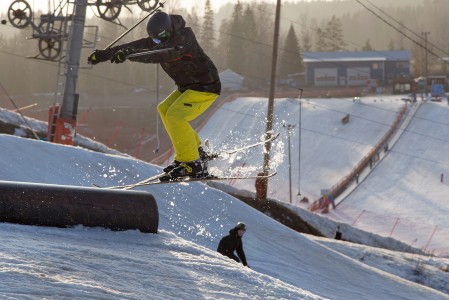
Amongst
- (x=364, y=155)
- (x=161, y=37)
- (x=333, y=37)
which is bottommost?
(x=364, y=155)

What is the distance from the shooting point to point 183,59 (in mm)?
9062

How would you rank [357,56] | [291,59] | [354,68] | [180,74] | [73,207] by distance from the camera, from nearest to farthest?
[73,207], [180,74], [354,68], [357,56], [291,59]

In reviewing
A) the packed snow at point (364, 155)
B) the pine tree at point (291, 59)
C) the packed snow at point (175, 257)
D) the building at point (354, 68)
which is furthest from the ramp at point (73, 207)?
the pine tree at point (291, 59)

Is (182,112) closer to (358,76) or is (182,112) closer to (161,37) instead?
(161,37)

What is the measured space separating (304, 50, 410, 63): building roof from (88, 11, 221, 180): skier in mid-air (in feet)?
321

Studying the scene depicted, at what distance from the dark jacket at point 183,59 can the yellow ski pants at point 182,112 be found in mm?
100

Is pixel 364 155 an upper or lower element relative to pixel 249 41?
lower

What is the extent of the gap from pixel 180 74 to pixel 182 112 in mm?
466

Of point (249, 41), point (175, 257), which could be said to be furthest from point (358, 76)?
point (175, 257)

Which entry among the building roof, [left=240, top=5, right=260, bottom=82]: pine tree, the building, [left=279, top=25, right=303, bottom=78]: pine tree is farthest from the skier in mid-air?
[left=279, top=25, right=303, bottom=78]: pine tree

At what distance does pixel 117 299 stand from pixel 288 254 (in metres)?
9.12

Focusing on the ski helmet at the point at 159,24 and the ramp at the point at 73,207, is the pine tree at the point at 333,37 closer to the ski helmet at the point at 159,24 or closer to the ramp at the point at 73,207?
the ski helmet at the point at 159,24

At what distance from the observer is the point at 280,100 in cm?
8088

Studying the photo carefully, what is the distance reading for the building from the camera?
4215 inches
